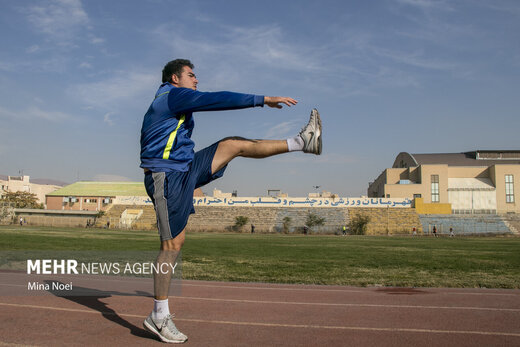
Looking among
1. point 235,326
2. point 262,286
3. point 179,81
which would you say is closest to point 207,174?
point 179,81

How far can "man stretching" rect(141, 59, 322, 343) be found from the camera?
387cm

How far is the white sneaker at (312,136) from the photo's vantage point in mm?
4301

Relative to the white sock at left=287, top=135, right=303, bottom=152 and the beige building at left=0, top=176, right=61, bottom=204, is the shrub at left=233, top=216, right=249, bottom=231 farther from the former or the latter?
the beige building at left=0, top=176, right=61, bottom=204

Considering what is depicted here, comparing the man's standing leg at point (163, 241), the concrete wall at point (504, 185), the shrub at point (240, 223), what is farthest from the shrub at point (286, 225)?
the man's standing leg at point (163, 241)

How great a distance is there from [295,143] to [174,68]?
1.35m

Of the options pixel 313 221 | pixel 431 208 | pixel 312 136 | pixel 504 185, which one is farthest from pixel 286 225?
pixel 312 136

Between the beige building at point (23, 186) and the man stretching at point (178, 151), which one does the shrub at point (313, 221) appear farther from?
the beige building at point (23, 186)

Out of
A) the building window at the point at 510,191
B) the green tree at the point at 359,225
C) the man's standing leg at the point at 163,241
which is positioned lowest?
the green tree at the point at 359,225

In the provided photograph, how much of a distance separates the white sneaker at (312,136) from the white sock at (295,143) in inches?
1.4

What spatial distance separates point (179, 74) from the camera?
14.2ft

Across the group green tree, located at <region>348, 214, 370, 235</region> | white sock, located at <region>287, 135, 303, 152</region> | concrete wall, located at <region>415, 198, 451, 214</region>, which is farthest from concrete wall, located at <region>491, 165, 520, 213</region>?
white sock, located at <region>287, 135, 303, 152</region>

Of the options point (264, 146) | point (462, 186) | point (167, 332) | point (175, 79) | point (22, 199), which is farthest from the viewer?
point (22, 199)

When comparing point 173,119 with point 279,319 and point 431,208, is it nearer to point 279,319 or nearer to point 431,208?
point 279,319

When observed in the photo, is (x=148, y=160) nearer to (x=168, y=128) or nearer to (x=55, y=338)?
(x=168, y=128)
